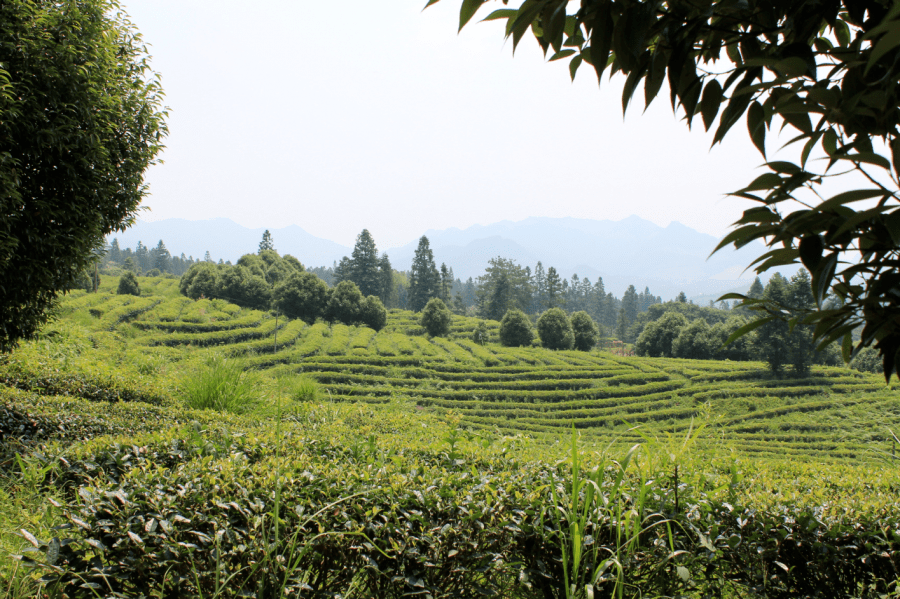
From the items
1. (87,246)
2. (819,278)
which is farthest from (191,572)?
(87,246)

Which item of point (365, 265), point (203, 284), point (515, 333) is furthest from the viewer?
point (365, 265)

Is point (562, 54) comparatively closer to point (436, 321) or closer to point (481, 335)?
point (436, 321)

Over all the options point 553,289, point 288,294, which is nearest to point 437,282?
point 553,289

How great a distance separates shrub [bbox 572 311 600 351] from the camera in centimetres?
4884

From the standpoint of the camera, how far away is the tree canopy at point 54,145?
376cm

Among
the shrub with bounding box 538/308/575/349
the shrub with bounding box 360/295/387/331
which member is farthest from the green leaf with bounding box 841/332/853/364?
the shrub with bounding box 538/308/575/349

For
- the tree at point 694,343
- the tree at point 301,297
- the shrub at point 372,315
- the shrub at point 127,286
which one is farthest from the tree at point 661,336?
the shrub at point 127,286

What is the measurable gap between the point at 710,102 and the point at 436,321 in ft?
146

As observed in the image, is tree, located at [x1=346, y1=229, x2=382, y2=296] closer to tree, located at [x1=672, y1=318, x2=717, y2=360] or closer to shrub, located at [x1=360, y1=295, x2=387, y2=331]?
shrub, located at [x1=360, y1=295, x2=387, y2=331]

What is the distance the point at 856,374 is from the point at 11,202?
49187 mm

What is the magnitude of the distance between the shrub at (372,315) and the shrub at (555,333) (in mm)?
17385

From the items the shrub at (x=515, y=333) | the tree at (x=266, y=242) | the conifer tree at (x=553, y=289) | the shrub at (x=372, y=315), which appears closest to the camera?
the shrub at (x=372, y=315)

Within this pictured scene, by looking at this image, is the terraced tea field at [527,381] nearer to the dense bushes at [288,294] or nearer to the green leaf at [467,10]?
the dense bushes at [288,294]

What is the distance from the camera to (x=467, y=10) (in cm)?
82
